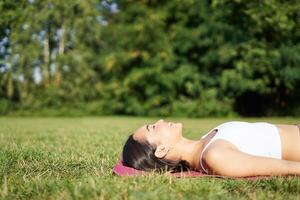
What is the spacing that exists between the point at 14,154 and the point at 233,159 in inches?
104

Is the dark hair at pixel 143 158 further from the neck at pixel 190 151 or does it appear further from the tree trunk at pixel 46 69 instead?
the tree trunk at pixel 46 69

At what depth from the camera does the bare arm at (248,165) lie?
12.1 feet

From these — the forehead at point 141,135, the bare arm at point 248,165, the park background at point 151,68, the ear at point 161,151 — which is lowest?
the bare arm at point 248,165

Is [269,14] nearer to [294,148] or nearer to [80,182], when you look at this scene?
[294,148]

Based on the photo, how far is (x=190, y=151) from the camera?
4.15 meters

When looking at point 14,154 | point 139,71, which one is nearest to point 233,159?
point 14,154

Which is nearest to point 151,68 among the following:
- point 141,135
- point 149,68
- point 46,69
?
point 149,68

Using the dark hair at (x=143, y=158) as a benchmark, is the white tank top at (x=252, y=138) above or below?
above

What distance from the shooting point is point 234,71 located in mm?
27219

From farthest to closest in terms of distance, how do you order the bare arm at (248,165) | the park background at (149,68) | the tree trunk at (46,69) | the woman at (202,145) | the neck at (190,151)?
1. the tree trunk at (46,69)
2. the park background at (149,68)
3. the neck at (190,151)
4. the woman at (202,145)
5. the bare arm at (248,165)

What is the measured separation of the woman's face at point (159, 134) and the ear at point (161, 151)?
31 mm

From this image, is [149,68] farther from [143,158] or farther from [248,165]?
[248,165]

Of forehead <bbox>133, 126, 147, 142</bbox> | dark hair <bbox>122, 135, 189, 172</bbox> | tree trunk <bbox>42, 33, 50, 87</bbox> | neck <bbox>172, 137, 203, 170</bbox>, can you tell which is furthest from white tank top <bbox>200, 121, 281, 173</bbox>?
tree trunk <bbox>42, 33, 50, 87</bbox>

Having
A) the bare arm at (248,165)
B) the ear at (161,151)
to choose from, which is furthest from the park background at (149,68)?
the bare arm at (248,165)
